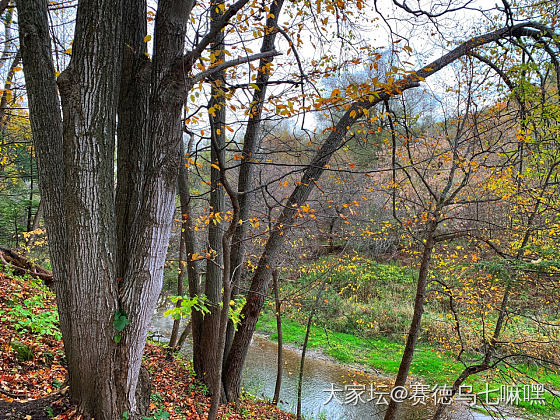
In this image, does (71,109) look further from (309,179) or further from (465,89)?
(465,89)

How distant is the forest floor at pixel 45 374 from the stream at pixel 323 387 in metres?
2.13

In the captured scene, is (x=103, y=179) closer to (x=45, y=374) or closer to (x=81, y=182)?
(x=81, y=182)

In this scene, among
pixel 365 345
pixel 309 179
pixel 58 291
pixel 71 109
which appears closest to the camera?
pixel 71 109

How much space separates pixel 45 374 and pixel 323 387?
23.5 feet

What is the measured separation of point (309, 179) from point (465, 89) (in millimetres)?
2314

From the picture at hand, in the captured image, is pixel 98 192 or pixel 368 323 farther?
pixel 368 323

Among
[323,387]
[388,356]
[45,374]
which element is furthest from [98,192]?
[388,356]

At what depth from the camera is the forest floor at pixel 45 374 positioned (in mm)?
2720

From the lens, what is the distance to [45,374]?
3.44 metres

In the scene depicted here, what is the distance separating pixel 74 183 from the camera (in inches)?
95.1

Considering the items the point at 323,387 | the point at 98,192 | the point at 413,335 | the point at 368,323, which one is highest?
the point at 98,192

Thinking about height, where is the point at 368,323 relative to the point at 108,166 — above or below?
below

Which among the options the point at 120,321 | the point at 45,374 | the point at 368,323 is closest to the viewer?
the point at 120,321

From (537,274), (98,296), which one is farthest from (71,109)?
(537,274)
